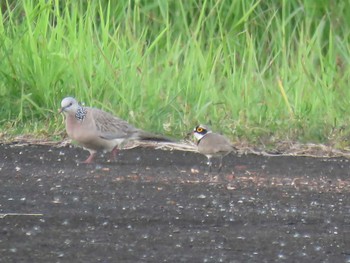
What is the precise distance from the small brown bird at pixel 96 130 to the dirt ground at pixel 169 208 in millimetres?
137

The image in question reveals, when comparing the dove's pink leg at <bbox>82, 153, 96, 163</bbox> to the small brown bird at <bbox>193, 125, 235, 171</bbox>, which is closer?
the small brown bird at <bbox>193, 125, 235, 171</bbox>

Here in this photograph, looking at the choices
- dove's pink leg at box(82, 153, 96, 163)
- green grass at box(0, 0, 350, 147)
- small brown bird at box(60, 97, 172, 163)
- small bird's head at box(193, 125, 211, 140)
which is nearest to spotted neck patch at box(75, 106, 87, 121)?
small brown bird at box(60, 97, 172, 163)

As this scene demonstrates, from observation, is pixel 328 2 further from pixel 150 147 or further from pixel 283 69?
pixel 150 147

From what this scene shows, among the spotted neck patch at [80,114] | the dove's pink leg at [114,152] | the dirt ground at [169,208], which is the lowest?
the dove's pink leg at [114,152]

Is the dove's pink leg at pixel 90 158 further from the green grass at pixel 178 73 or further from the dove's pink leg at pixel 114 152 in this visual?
the green grass at pixel 178 73

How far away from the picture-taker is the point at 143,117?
31.4 feet

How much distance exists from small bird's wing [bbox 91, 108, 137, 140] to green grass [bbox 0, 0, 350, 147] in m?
0.51

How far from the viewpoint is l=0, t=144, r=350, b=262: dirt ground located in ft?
19.1

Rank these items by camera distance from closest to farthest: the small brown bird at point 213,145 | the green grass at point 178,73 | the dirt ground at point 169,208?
the dirt ground at point 169,208 → the small brown bird at point 213,145 → the green grass at point 178,73

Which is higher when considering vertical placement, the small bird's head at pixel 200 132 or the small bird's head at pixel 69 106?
the small bird's head at pixel 69 106

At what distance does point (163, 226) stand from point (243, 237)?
437mm

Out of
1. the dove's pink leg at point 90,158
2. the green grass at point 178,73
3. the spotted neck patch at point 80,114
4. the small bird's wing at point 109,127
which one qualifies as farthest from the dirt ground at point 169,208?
the green grass at point 178,73

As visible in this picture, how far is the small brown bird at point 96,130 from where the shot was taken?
8.73 m

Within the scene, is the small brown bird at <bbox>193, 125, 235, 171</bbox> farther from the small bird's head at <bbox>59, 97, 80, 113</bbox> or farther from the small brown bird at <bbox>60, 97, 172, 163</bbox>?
the small bird's head at <bbox>59, 97, 80, 113</bbox>
